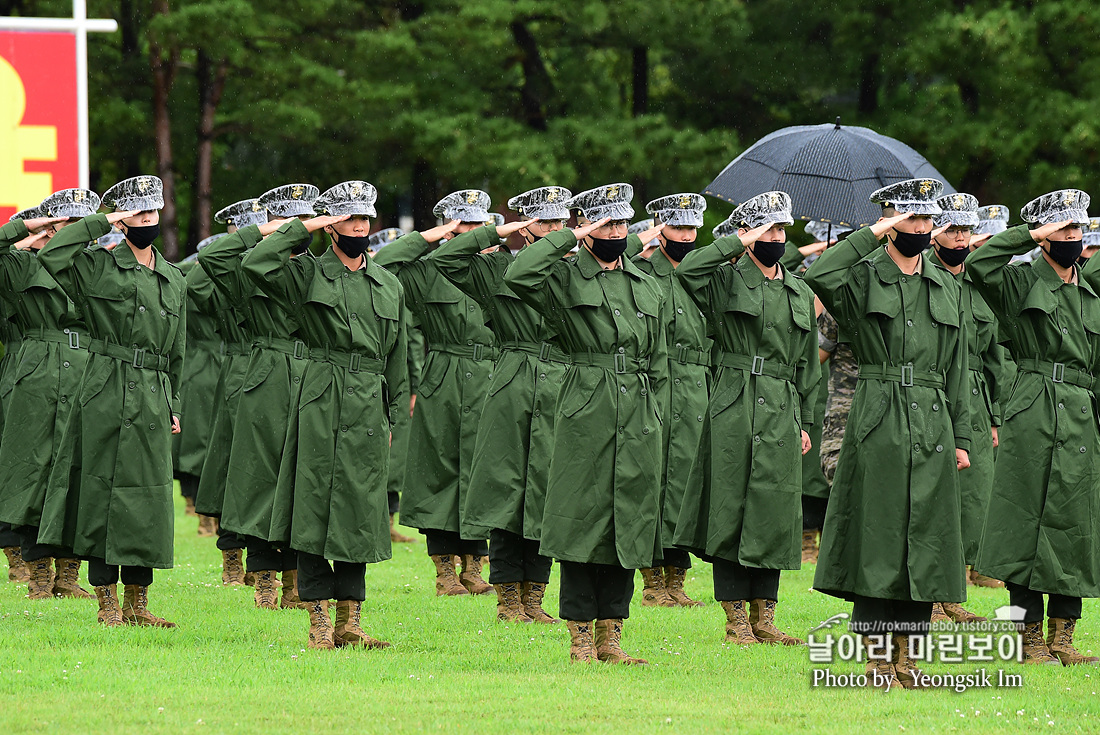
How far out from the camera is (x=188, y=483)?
45.6ft

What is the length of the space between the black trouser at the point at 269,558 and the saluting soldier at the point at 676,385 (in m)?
2.26

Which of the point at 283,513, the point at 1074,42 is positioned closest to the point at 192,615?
the point at 283,513

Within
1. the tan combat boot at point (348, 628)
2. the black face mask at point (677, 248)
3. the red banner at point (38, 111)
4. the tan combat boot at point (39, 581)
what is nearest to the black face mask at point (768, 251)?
the black face mask at point (677, 248)

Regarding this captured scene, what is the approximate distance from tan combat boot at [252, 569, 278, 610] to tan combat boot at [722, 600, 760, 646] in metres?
2.84

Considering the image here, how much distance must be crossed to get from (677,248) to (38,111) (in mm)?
8193

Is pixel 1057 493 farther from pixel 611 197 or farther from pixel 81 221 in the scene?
pixel 81 221

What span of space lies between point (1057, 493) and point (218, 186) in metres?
18.3

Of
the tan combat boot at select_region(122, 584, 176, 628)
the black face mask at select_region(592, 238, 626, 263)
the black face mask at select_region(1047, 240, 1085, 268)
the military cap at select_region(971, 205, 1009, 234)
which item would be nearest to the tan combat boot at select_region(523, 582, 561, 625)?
the tan combat boot at select_region(122, 584, 176, 628)

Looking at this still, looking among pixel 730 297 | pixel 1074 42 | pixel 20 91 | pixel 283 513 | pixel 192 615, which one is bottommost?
pixel 192 615

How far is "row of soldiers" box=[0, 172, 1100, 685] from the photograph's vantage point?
795cm

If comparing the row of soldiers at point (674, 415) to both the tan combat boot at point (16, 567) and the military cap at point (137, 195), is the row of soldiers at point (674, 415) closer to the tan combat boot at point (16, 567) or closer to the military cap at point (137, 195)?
the military cap at point (137, 195)

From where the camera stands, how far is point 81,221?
30.1 ft

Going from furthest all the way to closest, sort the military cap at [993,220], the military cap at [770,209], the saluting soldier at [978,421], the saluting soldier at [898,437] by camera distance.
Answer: the military cap at [993,220] < the saluting soldier at [978,421] < the military cap at [770,209] < the saluting soldier at [898,437]

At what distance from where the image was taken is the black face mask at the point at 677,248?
10250 millimetres
